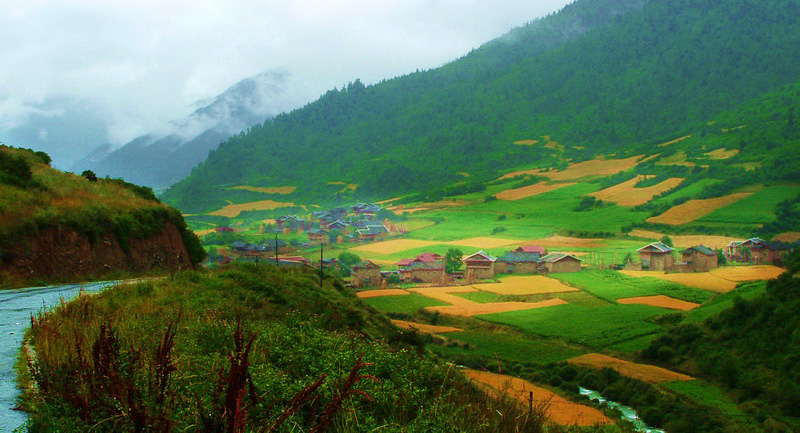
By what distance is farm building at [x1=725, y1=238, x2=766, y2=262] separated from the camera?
159 ft

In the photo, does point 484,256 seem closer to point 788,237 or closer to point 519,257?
point 519,257

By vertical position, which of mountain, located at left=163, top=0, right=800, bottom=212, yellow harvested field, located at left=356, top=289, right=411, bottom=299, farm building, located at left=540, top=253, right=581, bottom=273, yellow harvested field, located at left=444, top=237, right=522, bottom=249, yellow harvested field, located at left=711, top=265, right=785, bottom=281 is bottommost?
yellow harvested field, located at left=711, top=265, right=785, bottom=281

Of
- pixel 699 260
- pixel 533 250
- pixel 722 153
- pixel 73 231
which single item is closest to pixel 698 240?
pixel 699 260

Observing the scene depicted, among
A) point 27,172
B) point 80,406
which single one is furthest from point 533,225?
point 80,406

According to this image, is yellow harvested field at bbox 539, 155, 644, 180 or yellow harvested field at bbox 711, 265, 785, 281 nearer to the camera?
yellow harvested field at bbox 711, 265, 785, 281

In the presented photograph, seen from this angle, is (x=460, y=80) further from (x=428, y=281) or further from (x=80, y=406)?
(x=80, y=406)

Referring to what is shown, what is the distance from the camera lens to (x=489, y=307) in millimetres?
37000

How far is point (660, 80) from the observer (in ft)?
477

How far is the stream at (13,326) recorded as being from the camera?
3.70 m

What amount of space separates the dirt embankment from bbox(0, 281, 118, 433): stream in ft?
3.51

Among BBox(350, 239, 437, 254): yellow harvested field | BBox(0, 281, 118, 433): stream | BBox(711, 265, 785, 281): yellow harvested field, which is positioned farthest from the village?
BBox(0, 281, 118, 433): stream

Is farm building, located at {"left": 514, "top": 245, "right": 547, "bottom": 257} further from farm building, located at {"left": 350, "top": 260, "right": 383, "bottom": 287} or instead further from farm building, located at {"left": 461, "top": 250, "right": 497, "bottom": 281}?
farm building, located at {"left": 350, "top": 260, "right": 383, "bottom": 287}

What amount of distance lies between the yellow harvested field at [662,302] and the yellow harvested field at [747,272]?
706cm

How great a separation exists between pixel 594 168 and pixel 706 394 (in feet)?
261
